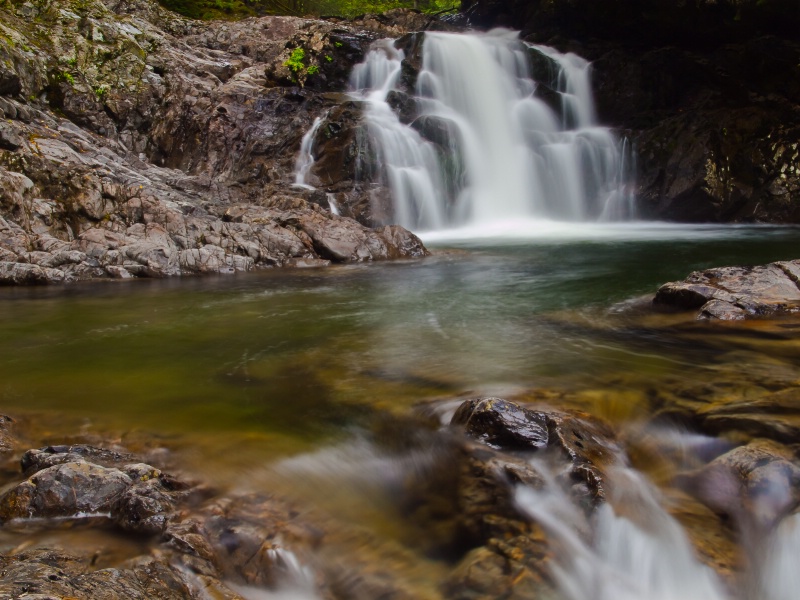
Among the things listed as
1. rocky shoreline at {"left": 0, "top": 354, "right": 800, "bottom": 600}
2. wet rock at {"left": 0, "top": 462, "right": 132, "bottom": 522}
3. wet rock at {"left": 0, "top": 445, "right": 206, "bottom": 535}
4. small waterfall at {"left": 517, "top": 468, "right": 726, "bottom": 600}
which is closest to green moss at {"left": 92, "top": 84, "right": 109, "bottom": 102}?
rocky shoreline at {"left": 0, "top": 354, "right": 800, "bottom": 600}

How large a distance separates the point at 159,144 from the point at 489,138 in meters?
11.1

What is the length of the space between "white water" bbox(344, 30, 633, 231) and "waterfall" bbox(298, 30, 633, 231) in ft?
0.11

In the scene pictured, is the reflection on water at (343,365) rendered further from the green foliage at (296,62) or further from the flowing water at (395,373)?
the green foliage at (296,62)

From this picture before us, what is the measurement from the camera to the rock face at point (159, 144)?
11805 millimetres

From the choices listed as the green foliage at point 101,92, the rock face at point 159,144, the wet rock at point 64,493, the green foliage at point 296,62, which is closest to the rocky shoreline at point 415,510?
the wet rock at point 64,493

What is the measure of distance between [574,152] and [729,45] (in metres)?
5.69

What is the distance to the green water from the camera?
14.4ft

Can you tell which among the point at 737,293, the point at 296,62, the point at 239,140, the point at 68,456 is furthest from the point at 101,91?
the point at 737,293

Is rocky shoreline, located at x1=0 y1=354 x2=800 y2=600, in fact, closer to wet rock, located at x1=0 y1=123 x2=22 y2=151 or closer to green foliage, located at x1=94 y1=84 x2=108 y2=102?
wet rock, located at x1=0 y1=123 x2=22 y2=151

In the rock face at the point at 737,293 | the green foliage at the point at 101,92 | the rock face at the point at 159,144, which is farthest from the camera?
the green foliage at the point at 101,92

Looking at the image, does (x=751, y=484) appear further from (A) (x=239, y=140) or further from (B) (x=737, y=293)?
(A) (x=239, y=140)

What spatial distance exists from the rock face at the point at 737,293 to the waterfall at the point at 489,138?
10.6 m

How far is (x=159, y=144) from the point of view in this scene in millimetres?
19438

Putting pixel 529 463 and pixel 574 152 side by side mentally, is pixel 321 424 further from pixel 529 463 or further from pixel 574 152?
pixel 574 152
